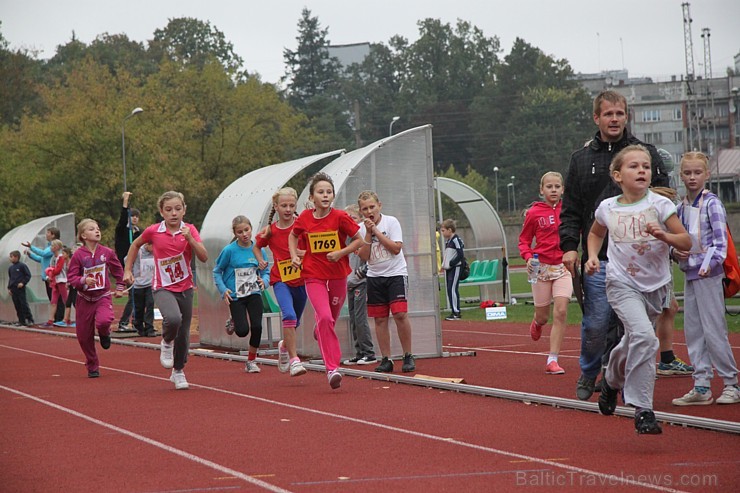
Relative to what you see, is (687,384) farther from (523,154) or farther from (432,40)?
(432,40)

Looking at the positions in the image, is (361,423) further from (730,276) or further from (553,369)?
(553,369)

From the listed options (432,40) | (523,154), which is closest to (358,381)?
(523,154)

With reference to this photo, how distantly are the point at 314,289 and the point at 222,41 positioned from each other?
108 meters

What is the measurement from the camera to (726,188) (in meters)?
111

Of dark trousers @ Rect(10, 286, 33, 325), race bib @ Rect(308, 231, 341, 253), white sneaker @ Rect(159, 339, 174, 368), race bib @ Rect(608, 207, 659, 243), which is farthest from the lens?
dark trousers @ Rect(10, 286, 33, 325)

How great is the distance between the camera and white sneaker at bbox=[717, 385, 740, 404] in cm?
935

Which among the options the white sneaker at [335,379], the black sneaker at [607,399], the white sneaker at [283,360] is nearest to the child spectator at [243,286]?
the white sneaker at [283,360]

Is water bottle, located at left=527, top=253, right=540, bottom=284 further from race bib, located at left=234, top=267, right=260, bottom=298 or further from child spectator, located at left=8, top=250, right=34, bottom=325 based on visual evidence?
child spectator, located at left=8, top=250, right=34, bottom=325

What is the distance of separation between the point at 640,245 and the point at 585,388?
1647 mm

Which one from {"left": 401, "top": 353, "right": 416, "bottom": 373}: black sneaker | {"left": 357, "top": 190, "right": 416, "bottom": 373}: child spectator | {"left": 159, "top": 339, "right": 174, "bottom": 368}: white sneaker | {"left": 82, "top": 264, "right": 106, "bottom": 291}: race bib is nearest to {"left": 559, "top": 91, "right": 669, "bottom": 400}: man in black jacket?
{"left": 357, "top": 190, "right": 416, "bottom": 373}: child spectator

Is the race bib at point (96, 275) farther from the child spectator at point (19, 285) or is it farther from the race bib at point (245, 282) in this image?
the child spectator at point (19, 285)

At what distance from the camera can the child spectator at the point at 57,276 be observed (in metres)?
27.9

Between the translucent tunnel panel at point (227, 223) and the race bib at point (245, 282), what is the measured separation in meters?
4.33

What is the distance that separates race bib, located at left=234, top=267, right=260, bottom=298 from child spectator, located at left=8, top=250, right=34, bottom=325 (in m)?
17.7
